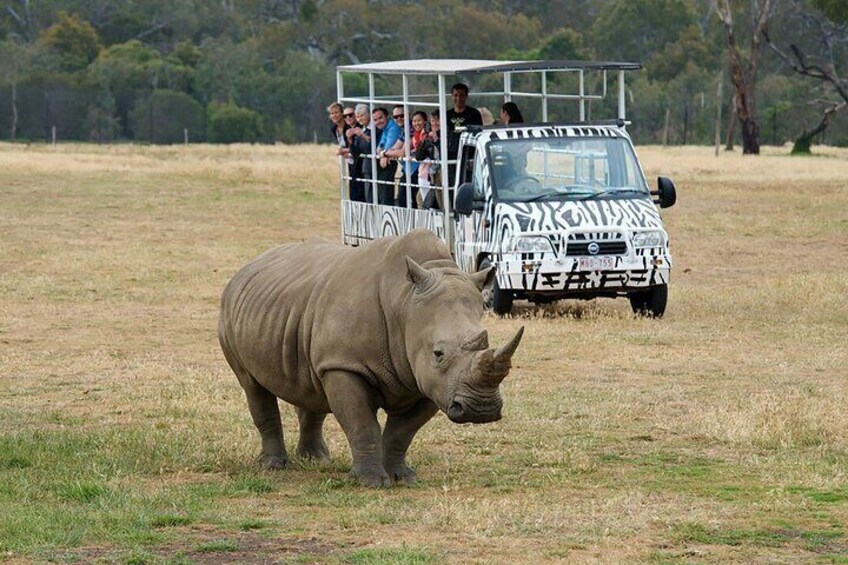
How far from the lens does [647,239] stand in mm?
16875

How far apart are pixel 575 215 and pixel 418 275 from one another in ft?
27.2

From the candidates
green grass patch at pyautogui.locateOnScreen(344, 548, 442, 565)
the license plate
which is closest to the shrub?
the license plate

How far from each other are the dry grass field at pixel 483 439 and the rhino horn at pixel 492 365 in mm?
616

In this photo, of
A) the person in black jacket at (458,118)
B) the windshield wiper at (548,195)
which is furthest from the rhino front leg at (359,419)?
the person in black jacket at (458,118)

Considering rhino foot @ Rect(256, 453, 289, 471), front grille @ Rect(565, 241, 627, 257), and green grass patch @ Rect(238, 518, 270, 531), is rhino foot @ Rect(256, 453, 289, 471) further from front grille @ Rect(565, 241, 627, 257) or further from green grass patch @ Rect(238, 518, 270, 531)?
front grille @ Rect(565, 241, 627, 257)

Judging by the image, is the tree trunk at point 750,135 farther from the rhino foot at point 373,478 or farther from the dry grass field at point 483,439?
the rhino foot at point 373,478

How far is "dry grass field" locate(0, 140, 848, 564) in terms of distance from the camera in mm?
7816

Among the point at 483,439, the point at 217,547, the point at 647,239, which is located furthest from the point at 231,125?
the point at 217,547

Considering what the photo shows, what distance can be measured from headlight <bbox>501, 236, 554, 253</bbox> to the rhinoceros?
670 centimetres

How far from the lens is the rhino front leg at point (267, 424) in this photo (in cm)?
994

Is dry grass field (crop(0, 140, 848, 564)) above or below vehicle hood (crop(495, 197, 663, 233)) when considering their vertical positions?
below

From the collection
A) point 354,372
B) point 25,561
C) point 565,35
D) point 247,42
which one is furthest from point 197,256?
point 247,42

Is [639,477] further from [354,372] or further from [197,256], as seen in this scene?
[197,256]

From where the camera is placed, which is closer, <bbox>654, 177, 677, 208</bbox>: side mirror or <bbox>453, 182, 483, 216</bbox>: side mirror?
<bbox>453, 182, 483, 216</bbox>: side mirror
